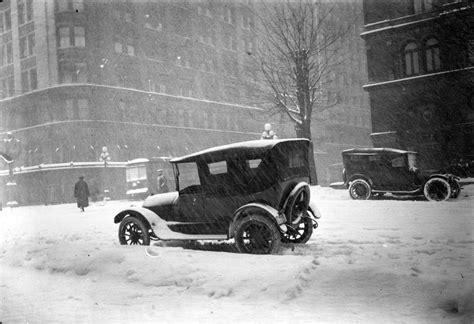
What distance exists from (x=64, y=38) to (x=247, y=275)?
418cm

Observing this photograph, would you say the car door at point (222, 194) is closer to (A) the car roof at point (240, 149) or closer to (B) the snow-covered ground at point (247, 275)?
(A) the car roof at point (240, 149)

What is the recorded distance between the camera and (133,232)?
6043 mm

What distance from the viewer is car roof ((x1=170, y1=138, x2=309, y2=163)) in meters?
5.35

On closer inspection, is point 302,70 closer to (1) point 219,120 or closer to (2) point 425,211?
(1) point 219,120

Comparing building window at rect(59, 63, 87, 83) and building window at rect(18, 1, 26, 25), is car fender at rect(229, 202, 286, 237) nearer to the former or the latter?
building window at rect(59, 63, 87, 83)

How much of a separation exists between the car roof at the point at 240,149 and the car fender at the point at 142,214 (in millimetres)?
996

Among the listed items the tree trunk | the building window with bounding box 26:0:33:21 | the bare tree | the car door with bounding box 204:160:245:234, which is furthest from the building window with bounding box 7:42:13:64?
the tree trunk

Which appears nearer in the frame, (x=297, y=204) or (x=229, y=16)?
(x=297, y=204)

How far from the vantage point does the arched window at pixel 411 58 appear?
19.1 ft

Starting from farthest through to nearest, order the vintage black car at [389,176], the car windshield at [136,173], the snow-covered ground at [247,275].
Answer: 1. the vintage black car at [389,176]
2. the car windshield at [136,173]
3. the snow-covered ground at [247,275]

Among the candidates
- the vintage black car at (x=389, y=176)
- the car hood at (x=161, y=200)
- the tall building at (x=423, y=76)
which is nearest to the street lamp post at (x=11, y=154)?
the car hood at (x=161, y=200)

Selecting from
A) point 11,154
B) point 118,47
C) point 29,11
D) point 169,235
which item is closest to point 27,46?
point 29,11

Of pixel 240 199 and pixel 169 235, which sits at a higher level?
pixel 240 199

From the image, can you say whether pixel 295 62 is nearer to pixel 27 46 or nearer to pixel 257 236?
pixel 257 236
